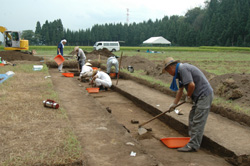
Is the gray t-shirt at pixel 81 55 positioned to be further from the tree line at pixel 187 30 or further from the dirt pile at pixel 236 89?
the tree line at pixel 187 30

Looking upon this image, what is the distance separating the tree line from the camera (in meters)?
55.3

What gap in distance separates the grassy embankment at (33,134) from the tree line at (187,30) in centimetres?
5480

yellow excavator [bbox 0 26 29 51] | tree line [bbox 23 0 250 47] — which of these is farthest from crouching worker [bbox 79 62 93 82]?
tree line [bbox 23 0 250 47]

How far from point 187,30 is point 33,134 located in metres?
70.2

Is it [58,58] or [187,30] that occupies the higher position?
[187,30]

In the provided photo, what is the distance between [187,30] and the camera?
228 ft

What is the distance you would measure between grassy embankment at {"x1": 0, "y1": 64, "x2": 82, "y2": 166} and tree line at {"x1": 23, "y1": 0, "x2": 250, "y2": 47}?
180 feet

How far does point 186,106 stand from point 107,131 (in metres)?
2.94

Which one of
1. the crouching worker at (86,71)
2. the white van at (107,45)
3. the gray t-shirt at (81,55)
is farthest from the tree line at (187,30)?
the crouching worker at (86,71)

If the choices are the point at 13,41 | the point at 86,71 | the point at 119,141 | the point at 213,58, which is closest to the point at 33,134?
the point at 119,141

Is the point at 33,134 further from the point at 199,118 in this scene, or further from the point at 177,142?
the point at 199,118

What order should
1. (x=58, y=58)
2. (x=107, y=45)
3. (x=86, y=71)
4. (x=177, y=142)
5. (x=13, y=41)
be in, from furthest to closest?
1. (x=107, y=45)
2. (x=13, y=41)
3. (x=58, y=58)
4. (x=86, y=71)
5. (x=177, y=142)

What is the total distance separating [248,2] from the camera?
58156 millimetres

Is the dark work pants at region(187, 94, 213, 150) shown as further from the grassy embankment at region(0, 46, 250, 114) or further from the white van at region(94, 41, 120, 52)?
the white van at region(94, 41, 120, 52)
